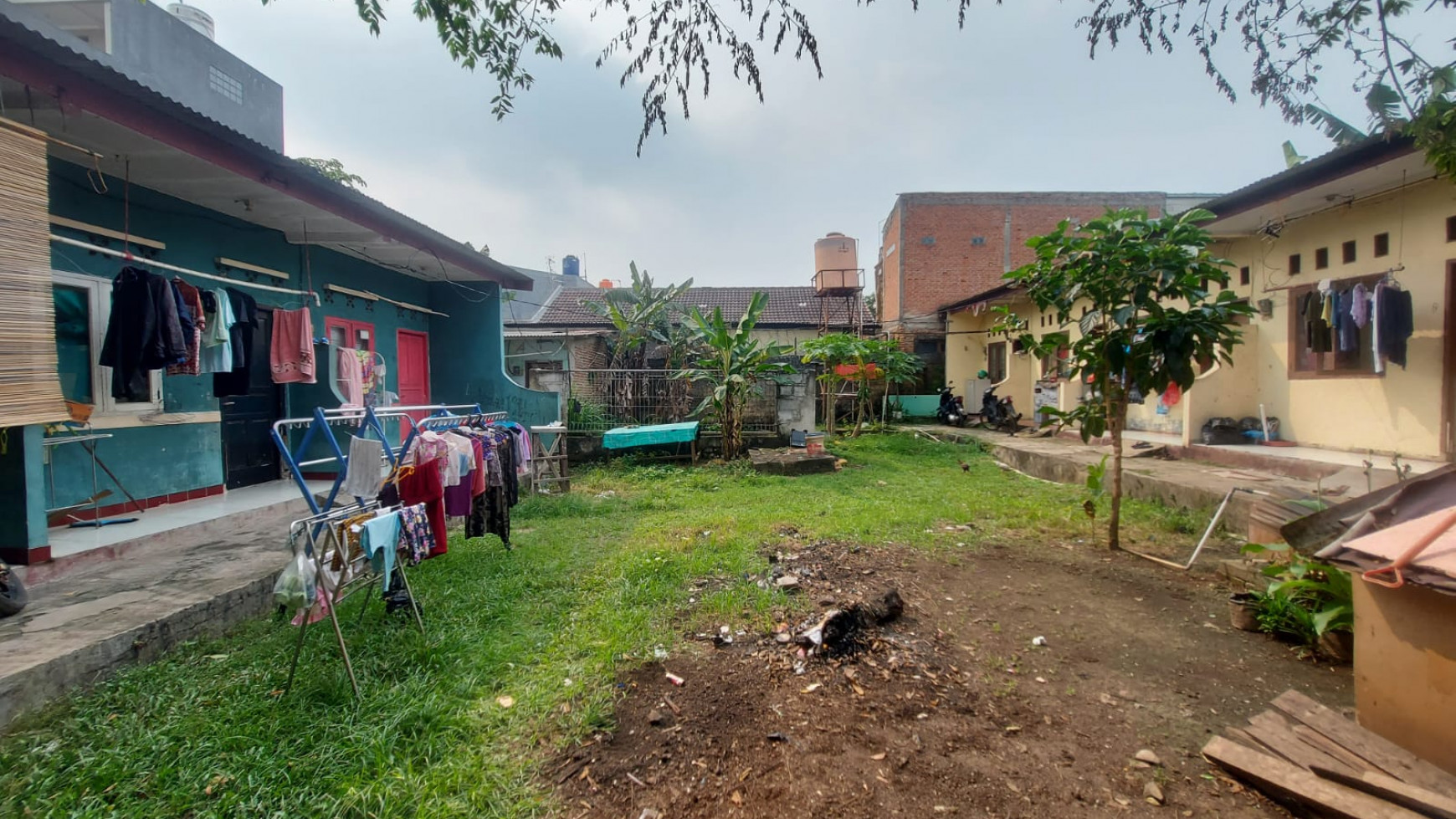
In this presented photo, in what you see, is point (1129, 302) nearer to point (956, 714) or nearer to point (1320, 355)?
point (956, 714)

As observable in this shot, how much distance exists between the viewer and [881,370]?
1418cm

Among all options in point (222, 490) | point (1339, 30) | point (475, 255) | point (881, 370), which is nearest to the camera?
point (1339, 30)

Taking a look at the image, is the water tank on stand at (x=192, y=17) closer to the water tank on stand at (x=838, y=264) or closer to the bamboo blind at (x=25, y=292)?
the bamboo blind at (x=25, y=292)

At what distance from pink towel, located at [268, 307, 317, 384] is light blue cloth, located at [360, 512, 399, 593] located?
14.7 feet

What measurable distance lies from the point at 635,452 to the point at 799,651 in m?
7.45

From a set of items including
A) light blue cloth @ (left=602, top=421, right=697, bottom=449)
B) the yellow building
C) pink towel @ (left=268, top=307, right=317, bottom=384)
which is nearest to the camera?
the yellow building

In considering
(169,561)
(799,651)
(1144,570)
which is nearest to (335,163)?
(169,561)

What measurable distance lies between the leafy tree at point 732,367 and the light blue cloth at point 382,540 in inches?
282

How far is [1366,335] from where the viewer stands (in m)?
6.89

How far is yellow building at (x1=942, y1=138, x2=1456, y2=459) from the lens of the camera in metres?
6.24

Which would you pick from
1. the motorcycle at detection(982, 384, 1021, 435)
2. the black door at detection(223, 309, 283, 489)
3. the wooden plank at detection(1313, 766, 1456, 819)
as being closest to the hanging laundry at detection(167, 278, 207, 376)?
the black door at detection(223, 309, 283, 489)

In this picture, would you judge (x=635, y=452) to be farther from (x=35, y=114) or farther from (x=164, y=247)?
(x=35, y=114)

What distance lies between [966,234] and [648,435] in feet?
59.1

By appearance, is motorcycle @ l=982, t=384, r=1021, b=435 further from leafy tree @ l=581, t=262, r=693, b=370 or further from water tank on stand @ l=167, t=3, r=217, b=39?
water tank on stand @ l=167, t=3, r=217, b=39
